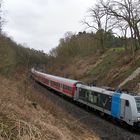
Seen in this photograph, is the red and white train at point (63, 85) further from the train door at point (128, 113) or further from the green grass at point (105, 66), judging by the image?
the train door at point (128, 113)

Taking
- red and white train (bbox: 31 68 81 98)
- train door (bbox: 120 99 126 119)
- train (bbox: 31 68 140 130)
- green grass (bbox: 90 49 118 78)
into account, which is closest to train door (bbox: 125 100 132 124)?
train (bbox: 31 68 140 130)

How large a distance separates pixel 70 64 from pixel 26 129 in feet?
259

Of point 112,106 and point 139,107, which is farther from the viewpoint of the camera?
point 112,106

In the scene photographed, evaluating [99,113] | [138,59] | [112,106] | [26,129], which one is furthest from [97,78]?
[26,129]

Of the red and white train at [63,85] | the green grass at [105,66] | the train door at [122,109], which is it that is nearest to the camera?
the train door at [122,109]

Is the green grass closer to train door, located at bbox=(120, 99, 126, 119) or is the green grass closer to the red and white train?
the red and white train

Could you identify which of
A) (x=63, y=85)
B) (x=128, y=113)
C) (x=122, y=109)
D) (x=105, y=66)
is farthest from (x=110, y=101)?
(x=105, y=66)

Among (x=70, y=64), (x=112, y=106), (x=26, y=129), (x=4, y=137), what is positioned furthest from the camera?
(x=70, y=64)

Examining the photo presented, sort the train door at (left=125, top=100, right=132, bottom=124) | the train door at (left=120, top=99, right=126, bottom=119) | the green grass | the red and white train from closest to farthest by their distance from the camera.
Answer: the train door at (left=125, top=100, right=132, bottom=124), the train door at (left=120, top=99, right=126, bottom=119), the red and white train, the green grass

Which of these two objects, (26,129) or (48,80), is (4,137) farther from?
(48,80)

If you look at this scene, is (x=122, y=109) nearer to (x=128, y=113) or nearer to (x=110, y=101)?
(x=128, y=113)

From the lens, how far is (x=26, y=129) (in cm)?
727

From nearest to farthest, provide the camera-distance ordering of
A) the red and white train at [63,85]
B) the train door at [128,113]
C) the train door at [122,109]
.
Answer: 1. the train door at [128,113]
2. the train door at [122,109]
3. the red and white train at [63,85]

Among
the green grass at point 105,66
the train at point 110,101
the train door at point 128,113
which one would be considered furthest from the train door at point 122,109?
the green grass at point 105,66
